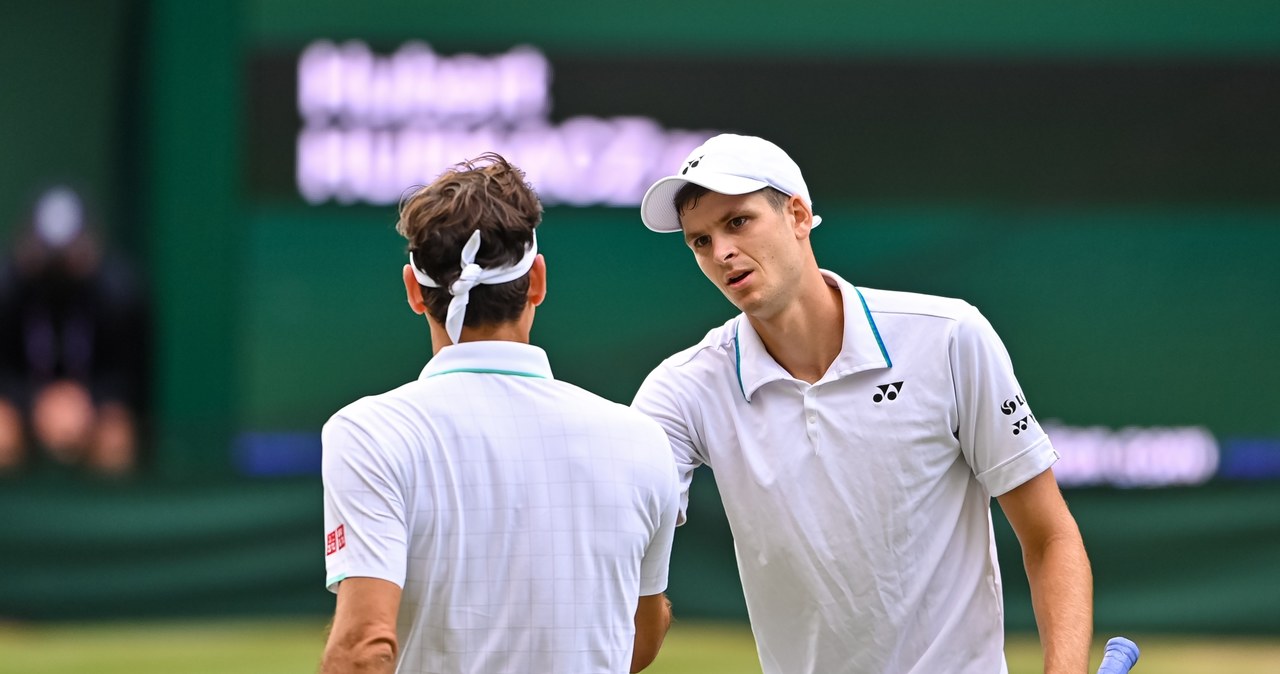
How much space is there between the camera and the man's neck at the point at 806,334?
134 inches

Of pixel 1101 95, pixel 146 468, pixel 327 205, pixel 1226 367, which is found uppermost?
pixel 1101 95

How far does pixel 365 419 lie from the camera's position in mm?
2471

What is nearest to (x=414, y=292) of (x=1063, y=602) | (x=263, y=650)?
(x=1063, y=602)

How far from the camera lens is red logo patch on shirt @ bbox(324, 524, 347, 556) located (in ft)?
7.95

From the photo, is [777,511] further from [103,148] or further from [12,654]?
[103,148]

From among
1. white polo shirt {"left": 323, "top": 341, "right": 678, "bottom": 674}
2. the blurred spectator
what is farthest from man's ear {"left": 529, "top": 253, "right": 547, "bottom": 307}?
the blurred spectator

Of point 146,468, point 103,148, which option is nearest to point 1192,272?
point 146,468

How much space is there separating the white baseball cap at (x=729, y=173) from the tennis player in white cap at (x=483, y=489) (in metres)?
0.66

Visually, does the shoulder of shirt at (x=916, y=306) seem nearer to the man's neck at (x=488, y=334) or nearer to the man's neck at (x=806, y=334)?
the man's neck at (x=806, y=334)

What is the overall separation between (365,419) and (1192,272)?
7.38 meters

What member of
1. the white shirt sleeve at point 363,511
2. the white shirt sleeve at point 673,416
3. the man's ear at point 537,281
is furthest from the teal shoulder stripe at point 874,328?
the white shirt sleeve at point 363,511

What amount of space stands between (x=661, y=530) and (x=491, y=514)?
0.33 meters

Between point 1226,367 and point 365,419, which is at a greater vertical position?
point 365,419

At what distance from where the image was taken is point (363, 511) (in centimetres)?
242
